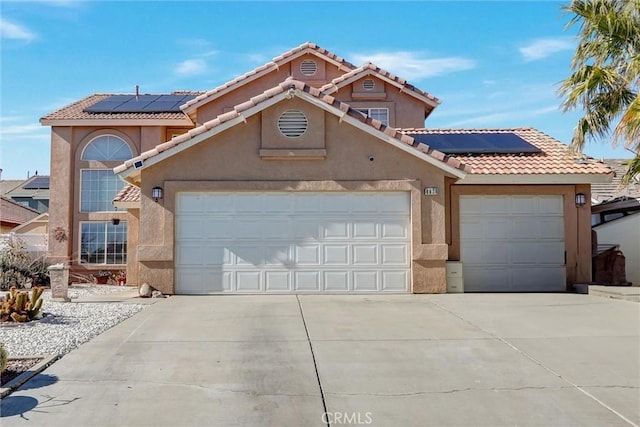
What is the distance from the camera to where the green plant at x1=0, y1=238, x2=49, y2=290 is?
58.4ft

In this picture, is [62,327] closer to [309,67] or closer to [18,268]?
[18,268]

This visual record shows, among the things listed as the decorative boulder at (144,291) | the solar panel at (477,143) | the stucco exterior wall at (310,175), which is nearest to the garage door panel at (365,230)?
the stucco exterior wall at (310,175)

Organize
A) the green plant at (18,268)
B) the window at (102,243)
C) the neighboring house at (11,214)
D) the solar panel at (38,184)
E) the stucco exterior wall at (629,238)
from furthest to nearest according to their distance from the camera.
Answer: the solar panel at (38,184) < the neighboring house at (11,214) < the window at (102,243) < the stucco exterior wall at (629,238) < the green plant at (18,268)

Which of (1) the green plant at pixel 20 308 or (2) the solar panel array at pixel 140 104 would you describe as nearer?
(1) the green plant at pixel 20 308

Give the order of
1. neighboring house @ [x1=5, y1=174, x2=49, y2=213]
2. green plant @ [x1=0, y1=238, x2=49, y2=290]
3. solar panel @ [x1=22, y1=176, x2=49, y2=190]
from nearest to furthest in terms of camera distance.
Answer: green plant @ [x1=0, y1=238, x2=49, y2=290], neighboring house @ [x1=5, y1=174, x2=49, y2=213], solar panel @ [x1=22, y1=176, x2=49, y2=190]

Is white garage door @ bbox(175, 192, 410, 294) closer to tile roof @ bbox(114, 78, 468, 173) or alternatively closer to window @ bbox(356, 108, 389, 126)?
tile roof @ bbox(114, 78, 468, 173)

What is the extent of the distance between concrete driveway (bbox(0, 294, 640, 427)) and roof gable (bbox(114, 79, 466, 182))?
14.1ft

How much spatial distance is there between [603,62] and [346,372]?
34.7 ft

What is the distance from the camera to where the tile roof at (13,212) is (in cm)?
3014

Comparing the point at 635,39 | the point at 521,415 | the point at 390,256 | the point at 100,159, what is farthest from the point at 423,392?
the point at 100,159

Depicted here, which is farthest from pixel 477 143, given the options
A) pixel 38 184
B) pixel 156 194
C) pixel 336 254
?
pixel 38 184

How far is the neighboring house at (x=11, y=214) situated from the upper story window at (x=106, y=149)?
413 inches

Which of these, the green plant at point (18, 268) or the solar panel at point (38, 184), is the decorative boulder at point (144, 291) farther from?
the solar panel at point (38, 184)

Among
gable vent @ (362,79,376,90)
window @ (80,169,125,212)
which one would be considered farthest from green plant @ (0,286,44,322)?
gable vent @ (362,79,376,90)
